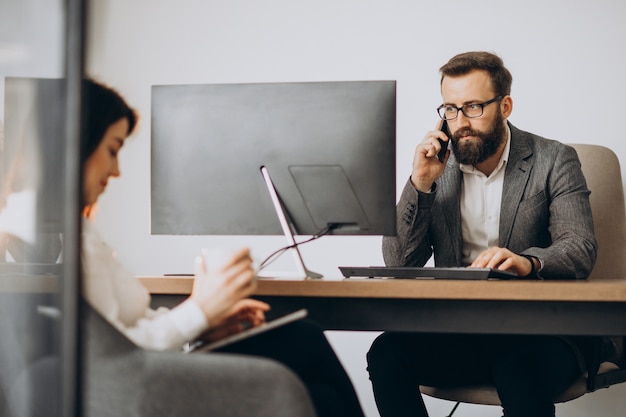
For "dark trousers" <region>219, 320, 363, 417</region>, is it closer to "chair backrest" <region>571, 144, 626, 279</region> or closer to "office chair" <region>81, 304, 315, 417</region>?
"office chair" <region>81, 304, 315, 417</region>

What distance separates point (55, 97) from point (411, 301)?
0.70m

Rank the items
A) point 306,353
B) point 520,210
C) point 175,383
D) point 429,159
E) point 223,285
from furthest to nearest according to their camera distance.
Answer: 1. point 520,210
2. point 429,159
3. point 306,353
4. point 223,285
5. point 175,383

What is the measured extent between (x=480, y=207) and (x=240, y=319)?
1.15 meters

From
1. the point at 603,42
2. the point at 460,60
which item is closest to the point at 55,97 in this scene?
the point at 460,60

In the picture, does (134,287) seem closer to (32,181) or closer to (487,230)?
(32,181)

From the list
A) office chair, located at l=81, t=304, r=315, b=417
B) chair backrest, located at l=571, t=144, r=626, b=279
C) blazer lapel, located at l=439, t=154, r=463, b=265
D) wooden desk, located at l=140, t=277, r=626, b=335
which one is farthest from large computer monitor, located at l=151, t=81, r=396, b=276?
chair backrest, located at l=571, t=144, r=626, b=279

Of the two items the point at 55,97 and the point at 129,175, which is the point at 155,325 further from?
the point at 129,175

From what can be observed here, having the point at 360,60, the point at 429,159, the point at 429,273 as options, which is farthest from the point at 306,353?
the point at 360,60

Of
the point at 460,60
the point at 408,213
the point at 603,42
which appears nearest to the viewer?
the point at 408,213

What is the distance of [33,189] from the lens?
1.15 metres

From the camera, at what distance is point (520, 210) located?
2236 millimetres

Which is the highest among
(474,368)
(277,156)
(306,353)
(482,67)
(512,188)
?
(482,67)

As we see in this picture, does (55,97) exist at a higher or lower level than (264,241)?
higher

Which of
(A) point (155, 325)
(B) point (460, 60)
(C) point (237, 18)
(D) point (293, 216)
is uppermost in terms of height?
(C) point (237, 18)
